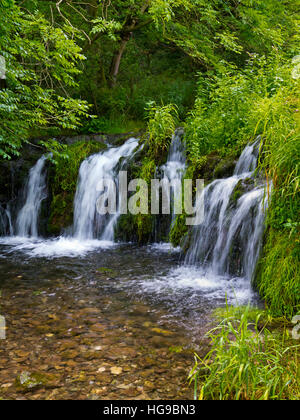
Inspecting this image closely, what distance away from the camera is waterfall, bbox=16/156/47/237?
826cm

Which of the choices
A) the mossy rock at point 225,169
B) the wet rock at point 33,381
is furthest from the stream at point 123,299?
the mossy rock at point 225,169

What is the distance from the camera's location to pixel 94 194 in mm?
7891

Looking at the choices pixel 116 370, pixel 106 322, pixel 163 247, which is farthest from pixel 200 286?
pixel 163 247

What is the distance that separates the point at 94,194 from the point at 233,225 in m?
4.09

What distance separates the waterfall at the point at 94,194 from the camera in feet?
24.8

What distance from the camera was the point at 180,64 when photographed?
562 inches

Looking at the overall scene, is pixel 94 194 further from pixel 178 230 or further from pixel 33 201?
pixel 178 230

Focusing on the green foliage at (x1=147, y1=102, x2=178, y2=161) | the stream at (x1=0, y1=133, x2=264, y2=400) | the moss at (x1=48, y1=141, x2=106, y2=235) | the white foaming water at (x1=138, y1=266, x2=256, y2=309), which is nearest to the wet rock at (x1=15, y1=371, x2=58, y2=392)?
the stream at (x1=0, y1=133, x2=264, y2=400)

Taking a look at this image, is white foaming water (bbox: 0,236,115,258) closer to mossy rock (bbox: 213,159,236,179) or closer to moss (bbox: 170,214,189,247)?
moss (bbox: 170,214,189,247)

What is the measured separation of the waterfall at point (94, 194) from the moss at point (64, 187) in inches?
6.3

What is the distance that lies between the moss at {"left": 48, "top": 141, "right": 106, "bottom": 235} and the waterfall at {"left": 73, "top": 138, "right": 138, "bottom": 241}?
0.16m
